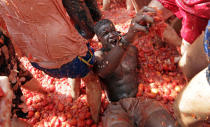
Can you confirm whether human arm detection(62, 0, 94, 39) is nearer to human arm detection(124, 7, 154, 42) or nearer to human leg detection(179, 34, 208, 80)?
human arm detection(124, 7, 154, 42)

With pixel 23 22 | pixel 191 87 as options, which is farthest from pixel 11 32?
pixel 191 87

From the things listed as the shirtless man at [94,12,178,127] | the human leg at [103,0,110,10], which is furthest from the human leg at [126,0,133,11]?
the shirtless man at [94,12,178,127]

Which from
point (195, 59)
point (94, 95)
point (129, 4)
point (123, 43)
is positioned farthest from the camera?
point (129, 4)

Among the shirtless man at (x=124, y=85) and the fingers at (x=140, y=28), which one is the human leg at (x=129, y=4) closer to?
the shirtless man at (x=124, y=85)

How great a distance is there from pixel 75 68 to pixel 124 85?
785mm

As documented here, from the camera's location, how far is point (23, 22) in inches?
44.6

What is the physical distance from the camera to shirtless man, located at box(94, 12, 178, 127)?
4.73ft

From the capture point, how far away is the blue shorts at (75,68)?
146 centimetres

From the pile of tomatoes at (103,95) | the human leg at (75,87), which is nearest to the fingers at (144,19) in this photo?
the pile of tomatoes at (103,95)

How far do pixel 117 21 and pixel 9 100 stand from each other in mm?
3052

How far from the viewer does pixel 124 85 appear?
2.08 m

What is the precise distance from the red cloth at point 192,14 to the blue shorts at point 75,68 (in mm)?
973

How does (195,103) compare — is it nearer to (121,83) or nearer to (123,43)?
(123,43)

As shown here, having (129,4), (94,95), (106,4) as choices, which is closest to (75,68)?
(94,95)
